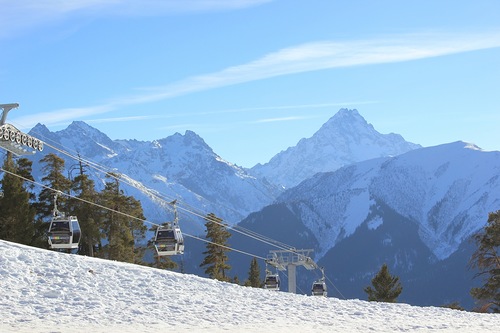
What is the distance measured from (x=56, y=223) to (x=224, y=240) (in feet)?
150

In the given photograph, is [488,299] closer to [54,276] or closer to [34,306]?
[54,276]

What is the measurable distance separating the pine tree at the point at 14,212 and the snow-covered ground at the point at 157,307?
33.1 metres

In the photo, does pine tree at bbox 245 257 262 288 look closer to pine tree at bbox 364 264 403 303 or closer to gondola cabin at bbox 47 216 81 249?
pine tree at bbox 364 264 403 303

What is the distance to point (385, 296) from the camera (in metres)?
86.8

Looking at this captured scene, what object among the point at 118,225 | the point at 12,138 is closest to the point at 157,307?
the point at 12,138

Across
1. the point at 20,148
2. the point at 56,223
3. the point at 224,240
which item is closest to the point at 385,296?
the point at 224,240

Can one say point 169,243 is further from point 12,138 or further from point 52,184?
point 52,184

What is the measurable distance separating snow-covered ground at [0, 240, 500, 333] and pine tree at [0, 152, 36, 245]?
33119 millimetres

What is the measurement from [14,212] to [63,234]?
20.2m

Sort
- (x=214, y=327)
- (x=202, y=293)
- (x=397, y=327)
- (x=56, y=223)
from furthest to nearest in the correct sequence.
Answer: (x=56, y=223)
(x=202, y=293)
(x=397, y=327)
(x=214, y=327)

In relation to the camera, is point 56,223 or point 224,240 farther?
point 224,240

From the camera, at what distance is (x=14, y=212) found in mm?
68188

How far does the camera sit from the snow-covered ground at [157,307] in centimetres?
2464

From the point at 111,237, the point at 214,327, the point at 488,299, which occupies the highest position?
the point at 111,237
